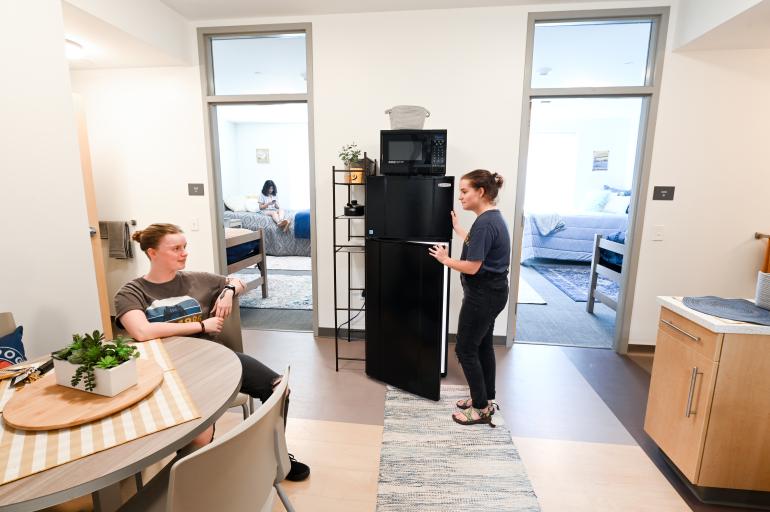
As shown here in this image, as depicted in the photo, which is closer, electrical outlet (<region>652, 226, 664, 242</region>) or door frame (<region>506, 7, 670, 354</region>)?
door frame (<region>506, 7, 670, 354</region>)

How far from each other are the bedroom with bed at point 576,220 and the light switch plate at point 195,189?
3151 millimetres

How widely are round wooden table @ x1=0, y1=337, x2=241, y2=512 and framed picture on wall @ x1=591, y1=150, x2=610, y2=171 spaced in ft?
26.0

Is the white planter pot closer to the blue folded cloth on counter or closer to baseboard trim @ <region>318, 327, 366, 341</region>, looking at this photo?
the blue folded cloth on counter

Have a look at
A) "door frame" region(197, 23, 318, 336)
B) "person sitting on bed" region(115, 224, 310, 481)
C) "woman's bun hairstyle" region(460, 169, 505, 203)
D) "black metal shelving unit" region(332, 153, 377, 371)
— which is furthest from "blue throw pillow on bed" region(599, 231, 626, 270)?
"person sitting on bed" region(115, 224, 310, 481)

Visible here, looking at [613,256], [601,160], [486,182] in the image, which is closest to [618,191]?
[601,160]

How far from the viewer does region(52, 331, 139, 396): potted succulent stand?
40.4 inches

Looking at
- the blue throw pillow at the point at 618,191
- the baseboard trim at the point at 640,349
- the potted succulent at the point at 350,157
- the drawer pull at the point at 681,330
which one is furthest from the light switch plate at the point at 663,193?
the blue throw pillow at the point at 618,191

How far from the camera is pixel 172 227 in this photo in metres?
1.69

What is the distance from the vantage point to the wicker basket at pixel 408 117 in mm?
2546

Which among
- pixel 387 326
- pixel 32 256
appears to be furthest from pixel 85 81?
pixel 387 326

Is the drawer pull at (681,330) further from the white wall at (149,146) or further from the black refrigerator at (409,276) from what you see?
the white wall at (149,146)

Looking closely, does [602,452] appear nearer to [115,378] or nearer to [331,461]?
[331,461]

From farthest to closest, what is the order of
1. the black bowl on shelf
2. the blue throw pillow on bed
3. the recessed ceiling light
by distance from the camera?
the blue throw pillow on bed, the black bowl on shelf, the recessed ceiling light

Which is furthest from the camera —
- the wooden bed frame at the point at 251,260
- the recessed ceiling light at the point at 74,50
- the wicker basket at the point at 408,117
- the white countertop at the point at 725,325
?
the wooden bed frame at the point at 251,260
